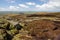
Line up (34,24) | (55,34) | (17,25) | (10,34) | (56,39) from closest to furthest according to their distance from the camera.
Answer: (56,39), (55,34), (34,24), (10,34), (17,25)

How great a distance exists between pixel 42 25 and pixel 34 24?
115 centimetres

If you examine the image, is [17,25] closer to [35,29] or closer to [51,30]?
[35,29]

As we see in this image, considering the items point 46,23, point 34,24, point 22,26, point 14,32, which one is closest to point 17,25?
point 22,26

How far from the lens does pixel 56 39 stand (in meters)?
10.7

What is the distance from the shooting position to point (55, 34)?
11.6 metres

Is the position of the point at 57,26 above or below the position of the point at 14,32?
above

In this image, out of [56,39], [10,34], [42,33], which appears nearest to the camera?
[56,39]

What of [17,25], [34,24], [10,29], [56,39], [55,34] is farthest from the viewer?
[17,25]

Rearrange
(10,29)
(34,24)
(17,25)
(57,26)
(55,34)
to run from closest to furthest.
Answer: (55,34)
(57,26)
(34,24)
(10,29)
(17,25)

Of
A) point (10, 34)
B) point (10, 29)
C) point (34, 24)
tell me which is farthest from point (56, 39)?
point (10, 29)

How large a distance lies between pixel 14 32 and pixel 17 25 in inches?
108

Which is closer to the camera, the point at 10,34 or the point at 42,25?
the point at 42,25

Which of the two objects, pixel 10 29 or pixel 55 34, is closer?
pixel 55 34

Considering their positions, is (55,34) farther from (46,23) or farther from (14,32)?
(14,32)
